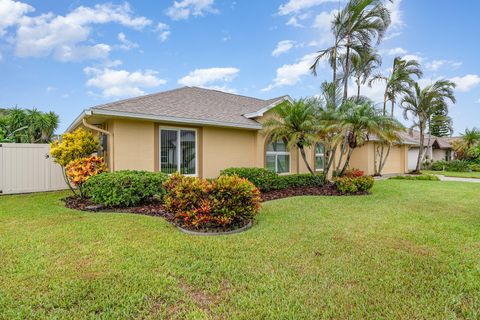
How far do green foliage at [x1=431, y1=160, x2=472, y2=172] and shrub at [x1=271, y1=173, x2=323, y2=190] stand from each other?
24.6 m

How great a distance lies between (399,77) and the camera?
20.7 metres

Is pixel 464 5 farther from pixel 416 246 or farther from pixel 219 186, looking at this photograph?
pixel 219 186

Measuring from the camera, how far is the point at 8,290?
3.30m

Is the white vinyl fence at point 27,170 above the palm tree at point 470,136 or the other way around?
the other way around

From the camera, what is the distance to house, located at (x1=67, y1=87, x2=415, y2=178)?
9.75m

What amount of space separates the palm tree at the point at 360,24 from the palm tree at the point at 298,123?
3490mm

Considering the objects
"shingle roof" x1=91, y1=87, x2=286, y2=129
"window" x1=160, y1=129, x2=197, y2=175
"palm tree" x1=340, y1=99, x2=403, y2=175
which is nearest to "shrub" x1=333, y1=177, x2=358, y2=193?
"palm tree" x1=340, y1=99, x2=403, y2=175

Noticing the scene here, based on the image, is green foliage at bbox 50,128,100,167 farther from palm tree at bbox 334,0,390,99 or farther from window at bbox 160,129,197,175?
palm tree at bbox 334,0,390,99

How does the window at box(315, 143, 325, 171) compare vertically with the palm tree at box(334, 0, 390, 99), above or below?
below

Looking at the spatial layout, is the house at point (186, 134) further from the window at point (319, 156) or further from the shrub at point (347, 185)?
the shrub at point (347, 185)

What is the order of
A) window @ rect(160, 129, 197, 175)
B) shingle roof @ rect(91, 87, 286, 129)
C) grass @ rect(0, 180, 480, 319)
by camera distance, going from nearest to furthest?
grass @ rect(0, 180, 480, 319), shingle roof @ rect(91, 87, 286, 129), window @ rect(160, 129, 197, 175)

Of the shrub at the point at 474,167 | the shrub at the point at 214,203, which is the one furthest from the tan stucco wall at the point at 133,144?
the shrub at the point at 474,167

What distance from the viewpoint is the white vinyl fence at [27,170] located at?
10641 mm

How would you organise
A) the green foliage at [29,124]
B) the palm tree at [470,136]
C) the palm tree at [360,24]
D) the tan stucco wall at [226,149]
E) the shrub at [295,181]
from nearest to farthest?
the tan stucco wall at [226,149] → the shrub at [295,181] → the palm tree at [360,24] → the green foliage at [29,124] → the palm tree at [470,136]
